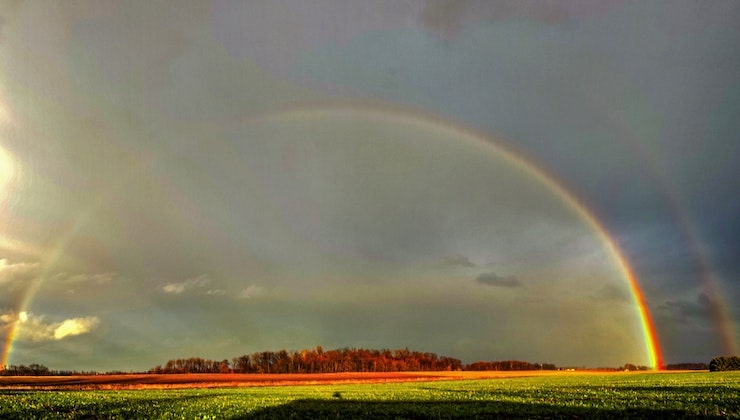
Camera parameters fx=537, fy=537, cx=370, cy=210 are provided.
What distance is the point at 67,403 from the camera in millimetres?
44562

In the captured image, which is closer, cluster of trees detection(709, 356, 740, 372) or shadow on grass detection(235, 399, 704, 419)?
shadow on grass detection(235, 399, 704, 419)

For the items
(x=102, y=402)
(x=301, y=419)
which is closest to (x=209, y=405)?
(x=102, y=402)

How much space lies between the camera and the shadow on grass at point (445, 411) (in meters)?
33.9

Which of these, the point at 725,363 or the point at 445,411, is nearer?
the point at 445,411

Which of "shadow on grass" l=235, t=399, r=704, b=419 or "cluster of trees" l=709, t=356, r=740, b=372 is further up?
"shadow on grass" l=235, t=399, r=704, b=419

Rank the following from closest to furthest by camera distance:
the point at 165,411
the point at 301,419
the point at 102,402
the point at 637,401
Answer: the point at 301,419
the point at 165,411
the point at 637,401
the point at 102,402

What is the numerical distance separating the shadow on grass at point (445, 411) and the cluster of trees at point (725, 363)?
413 ft

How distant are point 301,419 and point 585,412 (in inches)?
730

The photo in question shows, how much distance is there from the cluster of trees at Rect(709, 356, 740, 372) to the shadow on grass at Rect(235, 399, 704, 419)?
126 meters

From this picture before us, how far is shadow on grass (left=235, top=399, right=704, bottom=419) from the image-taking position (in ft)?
111

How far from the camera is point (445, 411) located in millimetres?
37531

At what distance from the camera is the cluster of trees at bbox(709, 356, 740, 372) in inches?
5379

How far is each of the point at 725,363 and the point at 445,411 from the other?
445 feet

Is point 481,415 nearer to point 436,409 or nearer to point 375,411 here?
point 436,409
